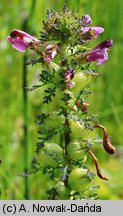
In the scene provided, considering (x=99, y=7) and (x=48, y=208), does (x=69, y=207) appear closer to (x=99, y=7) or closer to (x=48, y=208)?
(x=48, y=208)

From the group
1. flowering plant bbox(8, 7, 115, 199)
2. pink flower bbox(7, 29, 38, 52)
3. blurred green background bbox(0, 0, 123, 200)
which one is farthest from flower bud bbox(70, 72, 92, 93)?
blurred green background bbox(0, 0, 123, 200)

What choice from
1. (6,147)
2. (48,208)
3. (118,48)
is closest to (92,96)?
(118,48)

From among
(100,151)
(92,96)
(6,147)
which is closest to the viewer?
(6,147)

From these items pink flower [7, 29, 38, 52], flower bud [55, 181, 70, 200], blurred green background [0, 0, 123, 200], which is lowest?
flower bud [55, 181, 70, 200]

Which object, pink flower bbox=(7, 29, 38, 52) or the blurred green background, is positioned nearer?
pink flower bbox=(7, 29, 38, 52)

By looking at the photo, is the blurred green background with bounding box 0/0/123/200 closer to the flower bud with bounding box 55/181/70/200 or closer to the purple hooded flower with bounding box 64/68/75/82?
the flower bud with bounding box 55/181/70/200

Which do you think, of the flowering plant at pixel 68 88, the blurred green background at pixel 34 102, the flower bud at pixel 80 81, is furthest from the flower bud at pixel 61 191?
the blurred green background at pixel 34 102

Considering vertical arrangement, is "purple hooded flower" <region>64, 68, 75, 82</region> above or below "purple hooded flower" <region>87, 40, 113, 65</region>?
below
